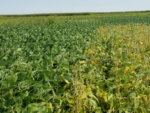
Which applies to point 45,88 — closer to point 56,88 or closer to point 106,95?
point 56,88

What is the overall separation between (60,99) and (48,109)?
11.3 inches

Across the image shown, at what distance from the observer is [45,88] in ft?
5.37

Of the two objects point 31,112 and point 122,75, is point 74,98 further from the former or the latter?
point 122,75

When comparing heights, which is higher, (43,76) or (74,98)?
(43,76)

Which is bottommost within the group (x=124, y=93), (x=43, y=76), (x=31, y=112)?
(x=124, y=93)

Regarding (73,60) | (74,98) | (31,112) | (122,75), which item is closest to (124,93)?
(122,75)

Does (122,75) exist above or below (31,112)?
below

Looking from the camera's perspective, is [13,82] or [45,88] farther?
[45,88]

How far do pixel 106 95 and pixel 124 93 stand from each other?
455 mm

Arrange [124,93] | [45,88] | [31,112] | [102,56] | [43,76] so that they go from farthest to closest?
1. [102,56]
2. [124,93]
3. [43,76]
4. [45,88]
5. [31,112]

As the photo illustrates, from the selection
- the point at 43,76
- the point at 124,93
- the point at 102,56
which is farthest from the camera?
the point at 102,56

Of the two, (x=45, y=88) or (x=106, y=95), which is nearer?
(x=45, y=88)

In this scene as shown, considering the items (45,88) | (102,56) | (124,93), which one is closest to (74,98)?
(45,88)

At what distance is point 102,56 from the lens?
3.62 m
